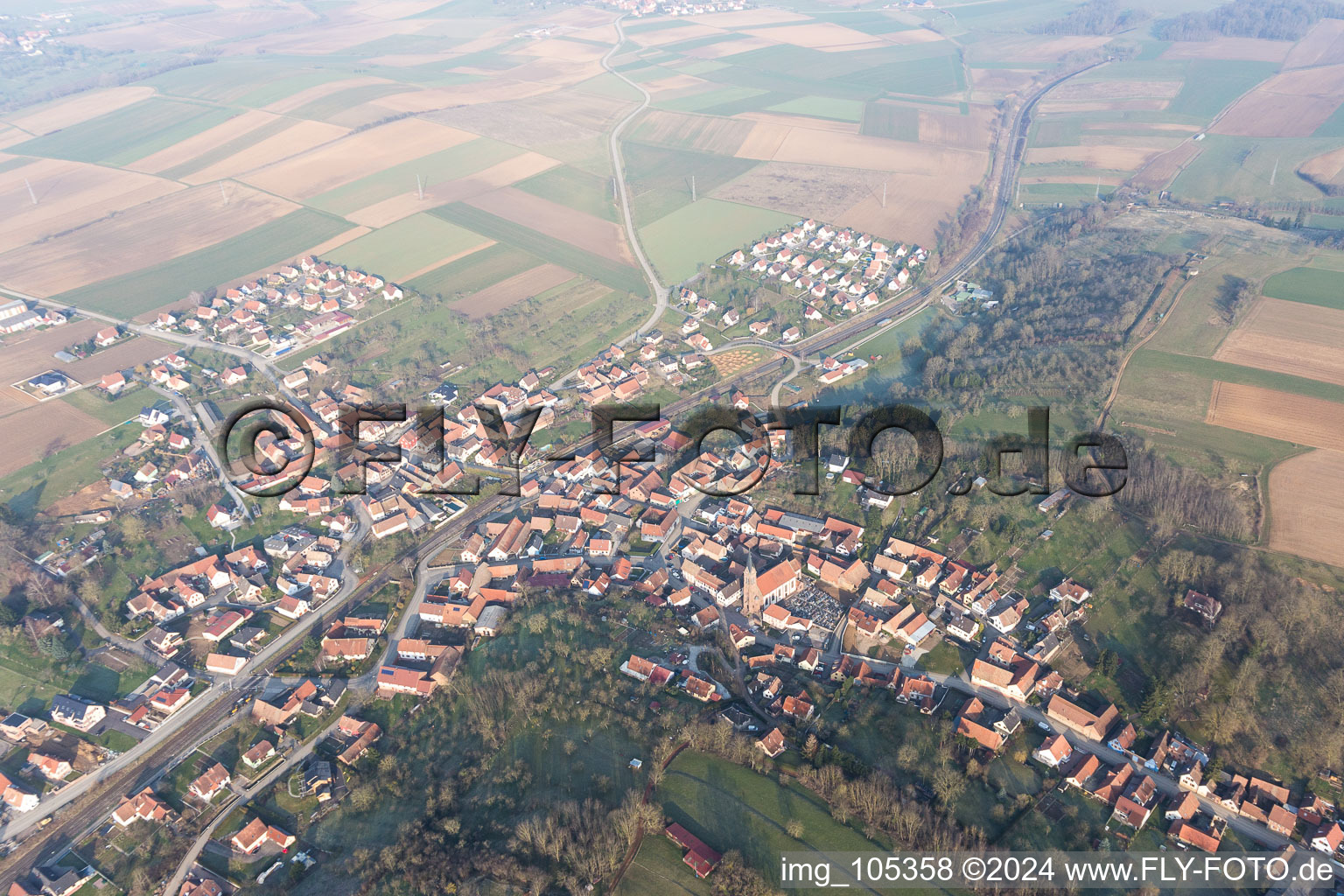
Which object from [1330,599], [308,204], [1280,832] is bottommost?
[1280,832]

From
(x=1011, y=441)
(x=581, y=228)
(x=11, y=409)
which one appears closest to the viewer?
(x=1011, y=441)

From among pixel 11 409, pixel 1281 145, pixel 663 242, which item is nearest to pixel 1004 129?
pixel 1281 145

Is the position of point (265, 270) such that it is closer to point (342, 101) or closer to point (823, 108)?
point (342, 101)

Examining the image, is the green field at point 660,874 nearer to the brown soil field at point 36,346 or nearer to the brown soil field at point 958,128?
the brown soil field at point 36,346

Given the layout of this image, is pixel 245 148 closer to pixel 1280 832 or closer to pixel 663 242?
pixel 663 242

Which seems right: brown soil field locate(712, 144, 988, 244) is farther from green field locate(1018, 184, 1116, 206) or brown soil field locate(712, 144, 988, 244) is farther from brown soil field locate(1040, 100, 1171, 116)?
brown soil field locate(1040, 100, 1171, 116)

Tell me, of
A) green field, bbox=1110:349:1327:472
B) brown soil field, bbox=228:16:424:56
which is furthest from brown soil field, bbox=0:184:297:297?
green field, bbox=1110:349:1327:472
